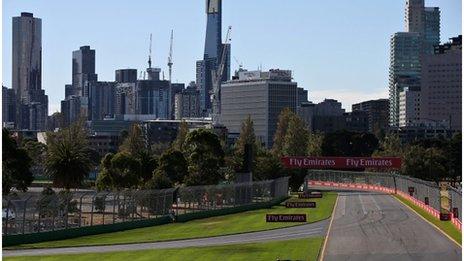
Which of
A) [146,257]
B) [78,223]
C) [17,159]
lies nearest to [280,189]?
[17,159]

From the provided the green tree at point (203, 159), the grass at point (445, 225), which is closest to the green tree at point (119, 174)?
the green tree at point (203, 159)

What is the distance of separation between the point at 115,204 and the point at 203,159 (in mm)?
41642

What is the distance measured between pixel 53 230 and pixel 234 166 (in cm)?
7161

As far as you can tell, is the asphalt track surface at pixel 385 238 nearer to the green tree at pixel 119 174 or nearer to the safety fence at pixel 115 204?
the safety fence at pixel 115 204

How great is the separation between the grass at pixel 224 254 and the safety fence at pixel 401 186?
46.6 feet

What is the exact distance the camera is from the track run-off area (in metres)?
48.8

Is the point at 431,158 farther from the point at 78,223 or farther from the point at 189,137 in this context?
the point at 78,223

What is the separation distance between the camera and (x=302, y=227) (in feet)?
232

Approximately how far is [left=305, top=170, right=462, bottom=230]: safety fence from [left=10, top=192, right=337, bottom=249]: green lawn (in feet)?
33.3

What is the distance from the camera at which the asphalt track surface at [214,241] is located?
53.3 m

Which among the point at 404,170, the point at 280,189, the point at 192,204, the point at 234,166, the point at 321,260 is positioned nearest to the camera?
the point at 321,260

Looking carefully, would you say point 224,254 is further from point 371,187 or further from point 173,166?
point 371,187

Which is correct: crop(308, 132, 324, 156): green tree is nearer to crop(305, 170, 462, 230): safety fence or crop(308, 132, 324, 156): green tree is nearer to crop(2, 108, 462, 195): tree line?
crop(2, 108, 462, 195): tree line

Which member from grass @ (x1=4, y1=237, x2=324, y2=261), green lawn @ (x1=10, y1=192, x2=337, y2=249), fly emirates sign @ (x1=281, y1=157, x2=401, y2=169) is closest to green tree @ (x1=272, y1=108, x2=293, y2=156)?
fly emirates sign @ (x1=281, y1=157, x2=401, y2=169)
